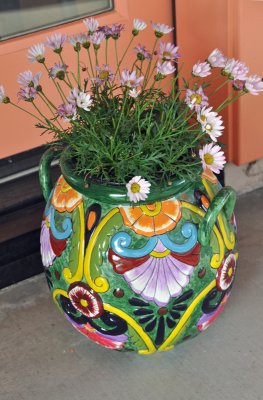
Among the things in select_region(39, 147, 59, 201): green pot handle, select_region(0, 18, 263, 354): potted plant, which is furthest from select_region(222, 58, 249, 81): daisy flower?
select_region(39, 147, 59, 201): green pot handle

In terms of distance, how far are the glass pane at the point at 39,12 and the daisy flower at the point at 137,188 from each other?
0.62 m

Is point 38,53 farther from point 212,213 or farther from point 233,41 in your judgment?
point 233,41

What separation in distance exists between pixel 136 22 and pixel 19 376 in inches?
26.3

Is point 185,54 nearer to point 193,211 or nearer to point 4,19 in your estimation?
point 4,19

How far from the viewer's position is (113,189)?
39.7 inches

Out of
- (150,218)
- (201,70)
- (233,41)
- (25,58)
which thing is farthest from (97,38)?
(233,41)

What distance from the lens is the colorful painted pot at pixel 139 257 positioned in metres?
1.03

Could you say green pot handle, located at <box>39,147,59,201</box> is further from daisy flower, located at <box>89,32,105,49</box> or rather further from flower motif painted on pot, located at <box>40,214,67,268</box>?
daisy flower, located at <box>89,32,105,49</box>

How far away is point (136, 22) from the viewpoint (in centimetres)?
104

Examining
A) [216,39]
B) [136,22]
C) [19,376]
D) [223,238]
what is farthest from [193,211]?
[216,39]

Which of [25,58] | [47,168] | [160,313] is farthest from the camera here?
[25,58]

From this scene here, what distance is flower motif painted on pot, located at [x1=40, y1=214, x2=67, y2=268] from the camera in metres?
1.09

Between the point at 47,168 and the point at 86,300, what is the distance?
0.84 feet

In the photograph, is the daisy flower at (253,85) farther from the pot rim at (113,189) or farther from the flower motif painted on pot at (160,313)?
the flower motif painted on pot at (160,313)
